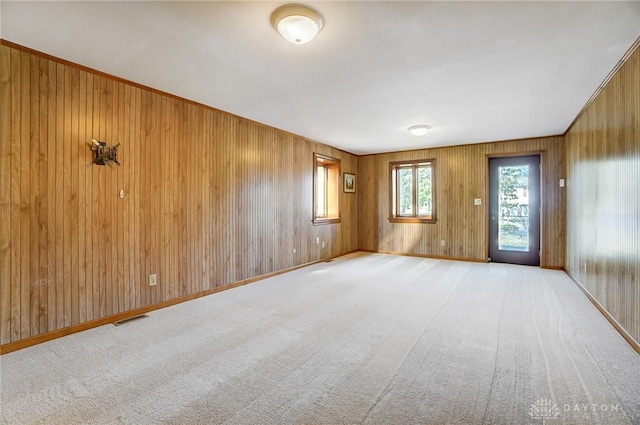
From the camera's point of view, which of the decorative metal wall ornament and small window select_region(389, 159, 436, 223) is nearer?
the decorative metal wall ornament

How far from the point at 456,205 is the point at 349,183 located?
2.43 m

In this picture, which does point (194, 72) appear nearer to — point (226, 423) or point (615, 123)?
point (226, 423)

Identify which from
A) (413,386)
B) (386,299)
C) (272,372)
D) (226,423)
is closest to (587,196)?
(386,299)

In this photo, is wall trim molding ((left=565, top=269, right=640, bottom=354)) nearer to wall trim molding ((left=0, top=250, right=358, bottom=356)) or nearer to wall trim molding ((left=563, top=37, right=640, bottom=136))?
wall trim molding ((left=563, top=37, right=640, bottom=136))

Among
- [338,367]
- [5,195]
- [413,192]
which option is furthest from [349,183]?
[5,195]

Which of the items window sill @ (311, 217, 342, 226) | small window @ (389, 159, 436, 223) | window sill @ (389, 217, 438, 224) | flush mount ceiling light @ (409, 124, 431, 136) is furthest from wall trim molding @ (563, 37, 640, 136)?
window sill @ (311, 217, 342, 226)

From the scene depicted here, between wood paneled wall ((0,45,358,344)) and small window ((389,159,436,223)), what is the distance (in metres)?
3.58

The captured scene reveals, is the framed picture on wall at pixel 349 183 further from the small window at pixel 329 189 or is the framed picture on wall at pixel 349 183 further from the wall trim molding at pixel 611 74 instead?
the wall trim molding at pixel 611 74

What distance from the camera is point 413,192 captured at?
279 inches

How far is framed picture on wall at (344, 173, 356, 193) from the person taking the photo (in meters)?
7.24

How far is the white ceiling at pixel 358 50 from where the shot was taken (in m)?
2.03

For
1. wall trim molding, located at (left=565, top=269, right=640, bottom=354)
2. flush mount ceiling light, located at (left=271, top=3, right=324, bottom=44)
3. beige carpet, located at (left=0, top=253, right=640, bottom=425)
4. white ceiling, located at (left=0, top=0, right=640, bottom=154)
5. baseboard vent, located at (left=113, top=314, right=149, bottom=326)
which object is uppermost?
white ceiling, located at (left=0, top=0, right=640, bottom=154)

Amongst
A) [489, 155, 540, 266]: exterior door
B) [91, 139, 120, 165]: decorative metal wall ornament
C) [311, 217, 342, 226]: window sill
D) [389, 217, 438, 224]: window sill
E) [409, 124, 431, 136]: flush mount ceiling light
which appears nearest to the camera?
[91, 139, 120, 165]: decorative metal wall ornament

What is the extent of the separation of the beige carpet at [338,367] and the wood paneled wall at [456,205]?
239 centimetres
